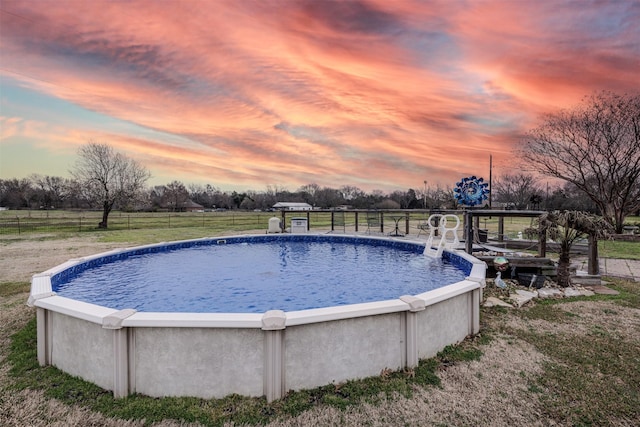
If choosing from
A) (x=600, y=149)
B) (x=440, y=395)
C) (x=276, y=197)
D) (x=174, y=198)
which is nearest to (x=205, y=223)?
(x=440, y=395)

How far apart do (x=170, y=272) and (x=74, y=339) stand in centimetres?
445

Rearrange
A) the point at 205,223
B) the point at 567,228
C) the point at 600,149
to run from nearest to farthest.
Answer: the point at 567,228 → the point at 600,149 → the point at 205,223

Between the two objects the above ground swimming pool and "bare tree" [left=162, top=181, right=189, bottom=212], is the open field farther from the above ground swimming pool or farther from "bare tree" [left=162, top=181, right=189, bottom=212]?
"bare tree" [left=162, top=181, right=189, bottom=212]

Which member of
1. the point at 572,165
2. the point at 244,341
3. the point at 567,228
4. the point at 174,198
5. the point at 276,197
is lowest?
the point at 244,341

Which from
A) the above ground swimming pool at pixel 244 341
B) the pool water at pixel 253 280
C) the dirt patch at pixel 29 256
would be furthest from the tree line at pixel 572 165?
the above ground swimming pool at pixel 244 341

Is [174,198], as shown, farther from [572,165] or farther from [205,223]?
[572,165]

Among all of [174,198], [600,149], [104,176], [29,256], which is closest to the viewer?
[29,256]

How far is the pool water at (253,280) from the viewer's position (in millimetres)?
5250

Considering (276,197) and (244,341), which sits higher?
(276,197)

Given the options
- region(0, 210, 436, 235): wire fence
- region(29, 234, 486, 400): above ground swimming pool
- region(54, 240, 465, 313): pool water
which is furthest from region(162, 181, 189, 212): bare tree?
region(29, 234, 486, 400): above ground swimming pool

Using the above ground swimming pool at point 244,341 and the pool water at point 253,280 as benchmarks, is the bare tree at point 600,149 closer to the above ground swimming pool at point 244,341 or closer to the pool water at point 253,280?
the pool water at point 253,280

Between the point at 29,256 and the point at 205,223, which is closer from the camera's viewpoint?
the point at 29,256

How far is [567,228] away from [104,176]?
2654cm

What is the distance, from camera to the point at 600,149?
16.0m
